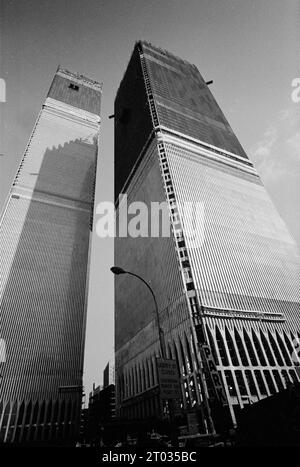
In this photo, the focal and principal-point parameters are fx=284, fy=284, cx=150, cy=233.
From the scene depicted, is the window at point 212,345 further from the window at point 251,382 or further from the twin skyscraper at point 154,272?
the window at point 251,382

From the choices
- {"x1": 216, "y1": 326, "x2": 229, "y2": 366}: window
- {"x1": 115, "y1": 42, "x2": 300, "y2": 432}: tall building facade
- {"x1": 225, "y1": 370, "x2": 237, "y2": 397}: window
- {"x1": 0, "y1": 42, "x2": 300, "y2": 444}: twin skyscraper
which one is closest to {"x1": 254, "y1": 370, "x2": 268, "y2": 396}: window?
{"x1": 115, "y1": 42, "x2": 300, "y2": 432}: tall building facade

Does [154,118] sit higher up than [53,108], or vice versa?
[53,108]

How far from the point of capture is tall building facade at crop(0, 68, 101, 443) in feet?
229

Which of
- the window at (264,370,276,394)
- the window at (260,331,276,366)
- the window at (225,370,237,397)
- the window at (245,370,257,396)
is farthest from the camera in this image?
the window at (260,331,276,366)

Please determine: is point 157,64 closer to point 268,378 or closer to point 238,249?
point 238,249

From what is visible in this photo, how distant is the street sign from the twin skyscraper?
39864mm

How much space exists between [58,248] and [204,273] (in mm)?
54159

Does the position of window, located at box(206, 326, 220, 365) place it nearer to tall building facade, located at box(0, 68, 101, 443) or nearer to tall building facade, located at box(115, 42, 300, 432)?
tall building facade, located at box(115, 42, 300, 432)

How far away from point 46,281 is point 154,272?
35.9 m

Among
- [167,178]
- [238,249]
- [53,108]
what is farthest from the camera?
[53,108]

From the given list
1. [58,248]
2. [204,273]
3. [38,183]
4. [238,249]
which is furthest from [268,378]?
[38,183]

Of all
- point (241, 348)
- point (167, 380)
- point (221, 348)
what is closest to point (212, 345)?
point (221, 348)

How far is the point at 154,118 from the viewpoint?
8819 cm

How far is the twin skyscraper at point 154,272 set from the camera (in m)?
52.8
